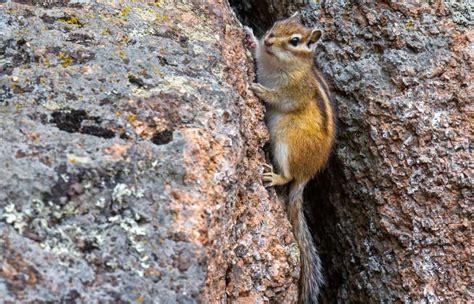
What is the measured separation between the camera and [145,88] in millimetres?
3330

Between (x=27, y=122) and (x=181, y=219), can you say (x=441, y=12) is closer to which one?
(x=181, y=219)

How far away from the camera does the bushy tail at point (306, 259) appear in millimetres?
4352

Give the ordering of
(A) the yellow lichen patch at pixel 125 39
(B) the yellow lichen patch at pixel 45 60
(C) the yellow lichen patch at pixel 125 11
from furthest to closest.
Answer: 1. (C) the yellow lichen patch at pixel 125 11
2. (A) the yellow lichen patch at pixel 125 39
3. (B) the yellow lichen patch at pixel 45 60

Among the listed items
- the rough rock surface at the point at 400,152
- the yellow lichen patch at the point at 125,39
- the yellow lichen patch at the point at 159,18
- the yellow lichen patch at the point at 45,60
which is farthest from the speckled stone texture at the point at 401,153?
the yellow lichen patch at the point at 45,60

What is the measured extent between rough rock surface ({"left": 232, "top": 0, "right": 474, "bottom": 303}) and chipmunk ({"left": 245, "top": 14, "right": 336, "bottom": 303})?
0.51 ft

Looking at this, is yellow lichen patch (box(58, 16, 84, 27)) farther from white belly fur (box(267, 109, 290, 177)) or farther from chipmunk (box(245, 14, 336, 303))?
white belly fur (box(267, 109, 290, 177))

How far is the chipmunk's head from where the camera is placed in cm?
477

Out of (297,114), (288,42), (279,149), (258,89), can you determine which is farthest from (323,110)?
(288,42)

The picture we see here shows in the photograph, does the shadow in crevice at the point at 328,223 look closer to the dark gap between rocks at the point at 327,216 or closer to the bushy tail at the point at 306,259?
the dark gap between rocks at the point at 327,216

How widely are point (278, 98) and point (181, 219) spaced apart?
1910 millimetres

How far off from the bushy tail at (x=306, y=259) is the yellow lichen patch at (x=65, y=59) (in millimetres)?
1845

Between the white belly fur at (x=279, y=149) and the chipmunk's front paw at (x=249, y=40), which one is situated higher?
the chipmunk's front paw at (x=249, y=40)

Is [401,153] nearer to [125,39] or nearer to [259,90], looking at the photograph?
[259,90]

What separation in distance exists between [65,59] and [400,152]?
225 centimetres
